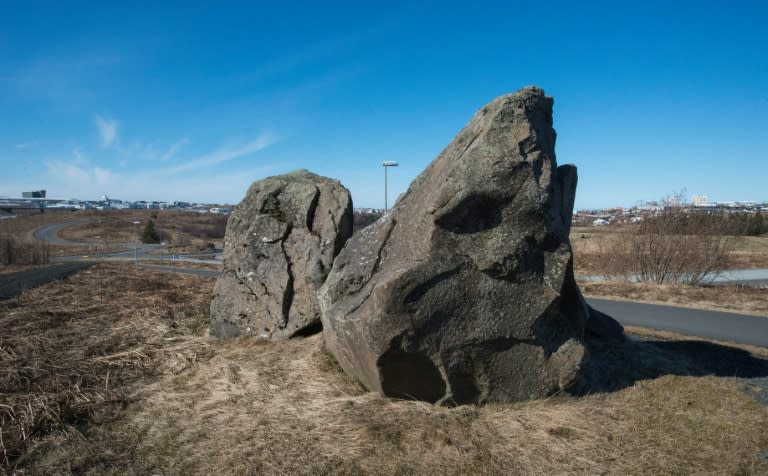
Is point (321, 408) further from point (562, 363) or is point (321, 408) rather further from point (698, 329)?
point (698, 329)

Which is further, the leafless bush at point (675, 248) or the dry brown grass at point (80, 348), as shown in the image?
the leafless bush at point (675, 248)

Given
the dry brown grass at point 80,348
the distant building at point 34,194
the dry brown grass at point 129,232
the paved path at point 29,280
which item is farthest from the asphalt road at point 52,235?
the distant building at point 34,194

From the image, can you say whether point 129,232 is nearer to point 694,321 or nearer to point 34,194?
point 694,321

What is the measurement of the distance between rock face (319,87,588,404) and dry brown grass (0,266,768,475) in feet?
0.93

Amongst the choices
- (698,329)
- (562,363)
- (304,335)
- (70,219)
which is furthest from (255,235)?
(70,219)

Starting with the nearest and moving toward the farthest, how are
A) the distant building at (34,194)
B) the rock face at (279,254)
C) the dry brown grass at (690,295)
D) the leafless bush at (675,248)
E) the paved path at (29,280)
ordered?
the rock face at (279,254) → the paved path at (29,280) → the dry brown grass at (690,295) → the leafless bush at (675,248) → the distant building at (34,194)

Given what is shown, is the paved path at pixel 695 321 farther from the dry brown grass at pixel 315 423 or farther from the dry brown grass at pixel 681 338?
the dry brown grass at pixel 315 423

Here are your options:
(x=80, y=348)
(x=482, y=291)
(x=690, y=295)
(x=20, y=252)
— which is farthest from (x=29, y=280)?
(x=690, y=295)

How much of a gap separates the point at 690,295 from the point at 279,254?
11900 mm

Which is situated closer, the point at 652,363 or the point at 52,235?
the point at 652,363

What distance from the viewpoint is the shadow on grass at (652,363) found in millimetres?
5438

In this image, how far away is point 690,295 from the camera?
1303cm

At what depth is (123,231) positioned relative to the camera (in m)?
54.5

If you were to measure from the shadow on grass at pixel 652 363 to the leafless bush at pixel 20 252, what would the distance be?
2269 centimetres
